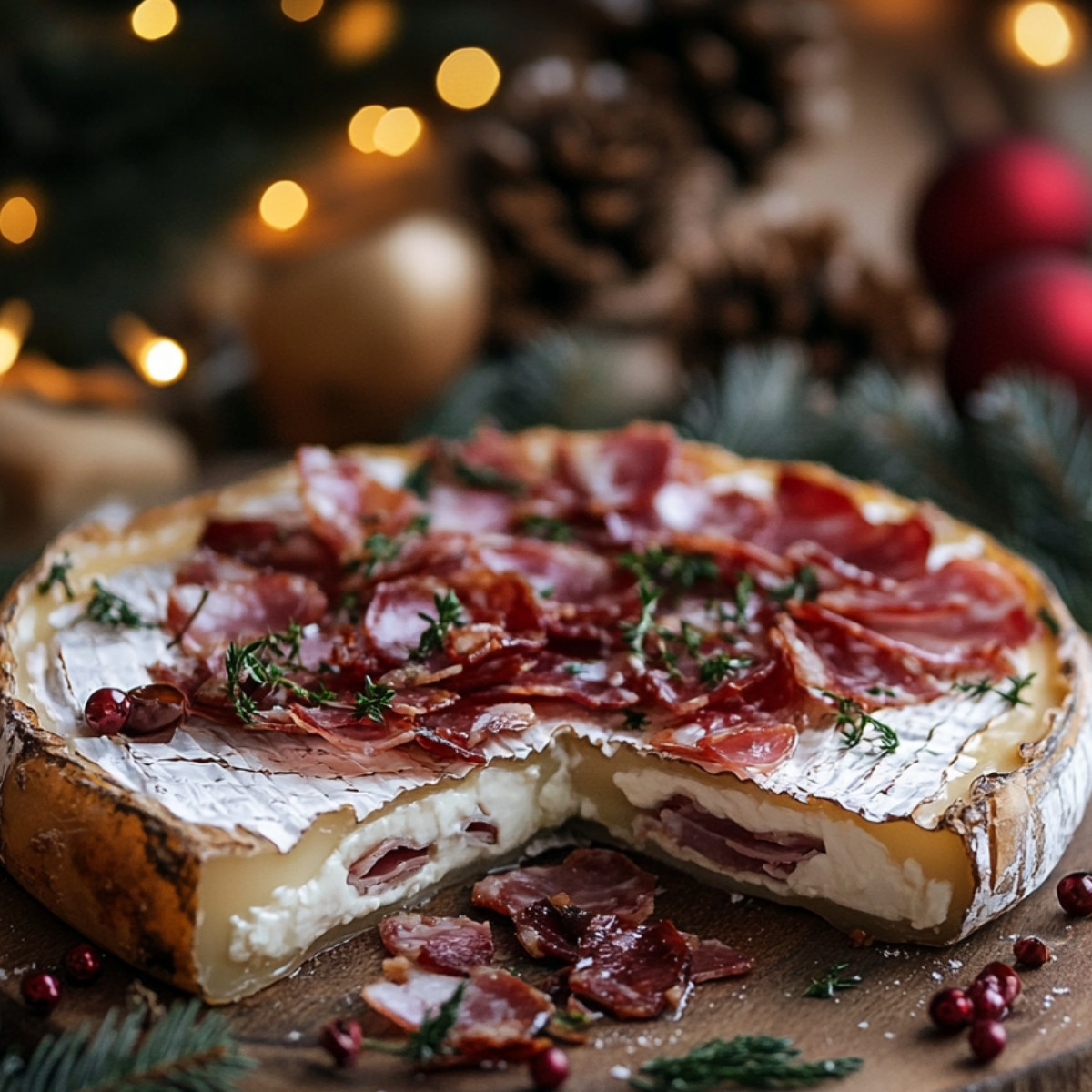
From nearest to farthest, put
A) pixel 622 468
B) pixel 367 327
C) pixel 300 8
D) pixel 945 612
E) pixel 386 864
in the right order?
pixel 386 864 < pixel 945 612 < pixel 622 468 < pixel 300 8 < pixel 367 327

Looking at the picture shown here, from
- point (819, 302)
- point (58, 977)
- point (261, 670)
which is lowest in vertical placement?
point (58, 977)

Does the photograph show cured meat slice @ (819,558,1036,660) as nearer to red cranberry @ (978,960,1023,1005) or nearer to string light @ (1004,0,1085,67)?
red cranberry @ (978,960,1023,1005)

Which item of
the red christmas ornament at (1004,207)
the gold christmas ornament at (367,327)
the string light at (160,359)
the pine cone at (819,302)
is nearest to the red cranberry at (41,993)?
the string light at (160,359)

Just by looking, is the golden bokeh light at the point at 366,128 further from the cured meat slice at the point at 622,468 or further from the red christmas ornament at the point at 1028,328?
the red christmas ornament at the point at 1028,328

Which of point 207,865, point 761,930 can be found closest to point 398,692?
point 207,865

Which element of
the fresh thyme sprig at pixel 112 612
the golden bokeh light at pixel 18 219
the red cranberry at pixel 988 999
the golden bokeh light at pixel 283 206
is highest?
the golden bokeh light at pixel 18 219

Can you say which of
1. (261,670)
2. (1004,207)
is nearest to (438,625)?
(261,670)

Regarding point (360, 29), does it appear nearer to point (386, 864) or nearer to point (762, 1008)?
point (386, 864)
